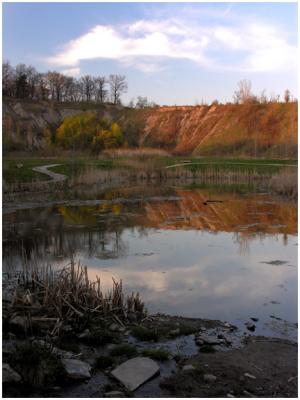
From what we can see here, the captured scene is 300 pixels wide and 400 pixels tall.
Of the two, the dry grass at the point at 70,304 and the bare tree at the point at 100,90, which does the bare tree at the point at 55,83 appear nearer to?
the bare tree at the point at 100,90

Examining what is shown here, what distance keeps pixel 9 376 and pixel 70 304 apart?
1834 mm

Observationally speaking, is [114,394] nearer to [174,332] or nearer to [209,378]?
[209,378]

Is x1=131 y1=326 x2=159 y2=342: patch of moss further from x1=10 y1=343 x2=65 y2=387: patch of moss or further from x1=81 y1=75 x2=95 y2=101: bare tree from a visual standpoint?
x1=81 y1=75 x2=95 y2=101: bare tree

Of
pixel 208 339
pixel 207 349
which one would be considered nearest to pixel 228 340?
pixel 208 339

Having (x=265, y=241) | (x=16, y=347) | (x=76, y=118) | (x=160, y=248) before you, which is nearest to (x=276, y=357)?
(x=16, y=347)

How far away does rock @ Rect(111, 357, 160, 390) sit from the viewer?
5062 millimetres

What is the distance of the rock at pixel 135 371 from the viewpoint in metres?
5.06

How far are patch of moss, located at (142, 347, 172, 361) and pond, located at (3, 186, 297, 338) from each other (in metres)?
1.56

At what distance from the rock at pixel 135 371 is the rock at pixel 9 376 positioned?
3.37 feet

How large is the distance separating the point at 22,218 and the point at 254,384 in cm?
1287

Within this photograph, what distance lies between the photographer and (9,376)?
194 inches

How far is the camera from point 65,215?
57.0ft

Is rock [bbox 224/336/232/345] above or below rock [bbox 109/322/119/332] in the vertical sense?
below

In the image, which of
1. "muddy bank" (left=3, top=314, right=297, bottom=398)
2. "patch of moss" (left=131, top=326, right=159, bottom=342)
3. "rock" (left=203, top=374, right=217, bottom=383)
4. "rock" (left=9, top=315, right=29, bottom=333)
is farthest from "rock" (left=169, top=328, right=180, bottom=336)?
"rock" (left=9, top=315, right=29, bottom=333)
